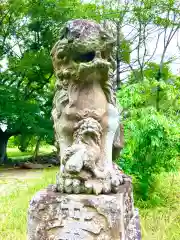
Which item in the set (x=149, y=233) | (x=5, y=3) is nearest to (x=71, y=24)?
(x=149, y=233)

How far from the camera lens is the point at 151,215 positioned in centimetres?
454

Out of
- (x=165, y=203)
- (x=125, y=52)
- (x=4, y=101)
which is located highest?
(x=125, y=52)

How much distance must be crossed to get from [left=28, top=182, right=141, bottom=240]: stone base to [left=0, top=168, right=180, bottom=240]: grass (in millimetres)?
2057

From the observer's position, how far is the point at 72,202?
1846 mm

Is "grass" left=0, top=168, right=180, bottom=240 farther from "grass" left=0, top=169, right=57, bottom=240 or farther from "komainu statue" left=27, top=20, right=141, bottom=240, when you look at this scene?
"komainu statue" left=27, top=20, right=141, bottom=240

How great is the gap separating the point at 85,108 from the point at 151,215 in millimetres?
2886

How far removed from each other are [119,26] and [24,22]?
135 inches

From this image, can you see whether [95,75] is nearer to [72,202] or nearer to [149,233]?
[72,202]

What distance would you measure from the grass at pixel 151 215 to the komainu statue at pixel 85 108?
2.06 m

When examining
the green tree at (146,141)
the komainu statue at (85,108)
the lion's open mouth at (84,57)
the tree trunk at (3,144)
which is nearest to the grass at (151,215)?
the green tree at (146,141)

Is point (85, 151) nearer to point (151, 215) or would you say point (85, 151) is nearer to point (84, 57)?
point (84, 57)

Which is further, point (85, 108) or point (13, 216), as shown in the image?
point (13, 216)

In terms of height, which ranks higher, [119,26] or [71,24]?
[119,26]

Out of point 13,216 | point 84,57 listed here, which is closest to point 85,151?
point 84,57
